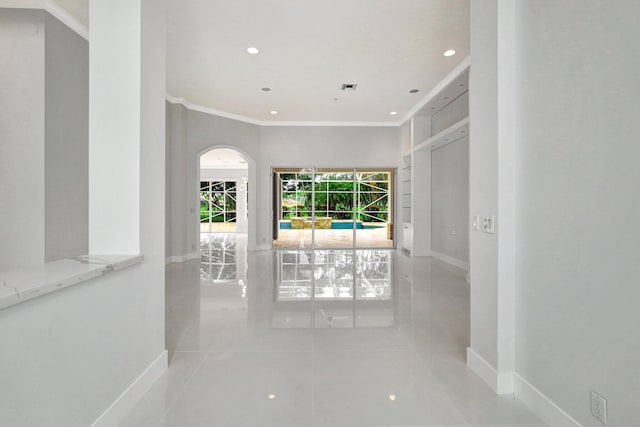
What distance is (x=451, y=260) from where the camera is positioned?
21.7 ft

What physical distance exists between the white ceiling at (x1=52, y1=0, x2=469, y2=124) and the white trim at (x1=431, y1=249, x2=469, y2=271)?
12.1 ft
